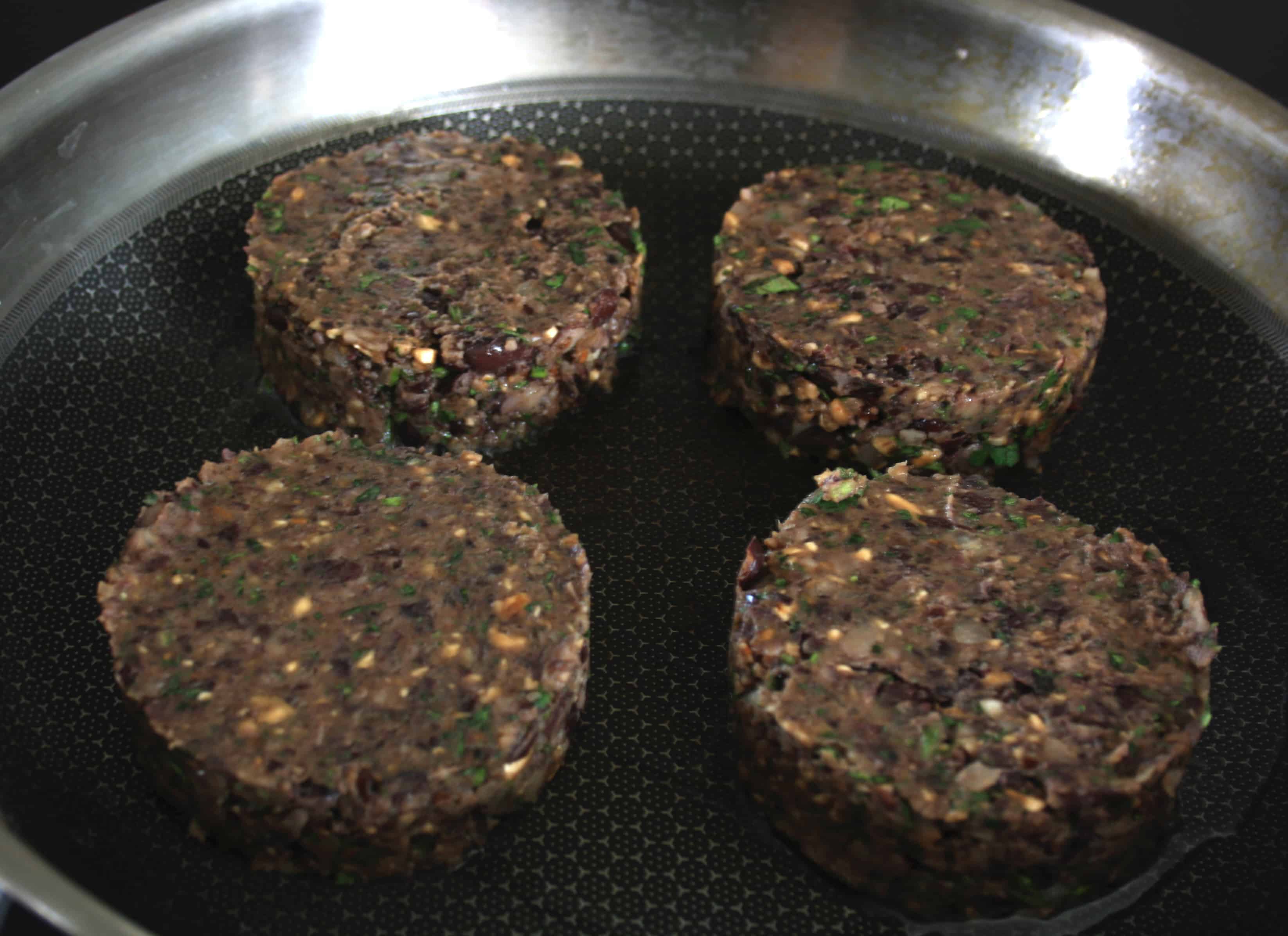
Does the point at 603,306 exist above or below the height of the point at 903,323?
above

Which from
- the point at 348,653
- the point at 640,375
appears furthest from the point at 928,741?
the point at 640,375

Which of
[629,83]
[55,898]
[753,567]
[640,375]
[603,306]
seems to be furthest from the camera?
[629,83]

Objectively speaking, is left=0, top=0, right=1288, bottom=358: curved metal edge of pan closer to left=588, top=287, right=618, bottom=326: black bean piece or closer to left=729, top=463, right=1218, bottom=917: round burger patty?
left=588, top=287, right=618, bottom=326: black bean piece

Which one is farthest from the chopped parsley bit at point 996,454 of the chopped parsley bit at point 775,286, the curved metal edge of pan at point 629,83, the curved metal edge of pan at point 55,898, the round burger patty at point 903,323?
the curved metal edge of pan at point 55,898

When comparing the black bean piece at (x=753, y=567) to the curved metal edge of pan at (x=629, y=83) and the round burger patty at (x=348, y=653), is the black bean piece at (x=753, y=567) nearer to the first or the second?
the round burger patty at (x=348, y=653)

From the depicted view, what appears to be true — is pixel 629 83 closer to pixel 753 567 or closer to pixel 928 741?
pixel 753 567

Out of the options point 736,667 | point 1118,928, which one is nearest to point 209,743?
point 736,667

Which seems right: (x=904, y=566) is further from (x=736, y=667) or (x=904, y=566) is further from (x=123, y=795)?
(x=123, y=795)
